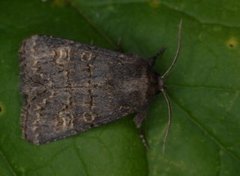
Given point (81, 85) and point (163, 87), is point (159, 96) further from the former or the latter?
point (81, 85)

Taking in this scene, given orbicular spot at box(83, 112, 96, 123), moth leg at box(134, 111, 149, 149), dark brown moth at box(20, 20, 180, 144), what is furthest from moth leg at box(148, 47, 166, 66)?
orbicular spot at box(83, 112, 96, 123)

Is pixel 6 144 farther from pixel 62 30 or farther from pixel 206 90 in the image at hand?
pixel 206 90

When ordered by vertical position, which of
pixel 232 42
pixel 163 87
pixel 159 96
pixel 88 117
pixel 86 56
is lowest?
pixel 88 117

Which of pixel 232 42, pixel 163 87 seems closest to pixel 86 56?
pixel 163 87

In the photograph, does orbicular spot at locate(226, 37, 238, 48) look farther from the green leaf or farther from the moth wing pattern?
the moth wing pattern

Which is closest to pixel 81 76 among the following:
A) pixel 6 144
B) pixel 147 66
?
pixel 147 66

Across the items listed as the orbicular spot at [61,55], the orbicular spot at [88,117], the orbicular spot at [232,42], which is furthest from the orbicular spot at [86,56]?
the orbicular spot at [232,42]
